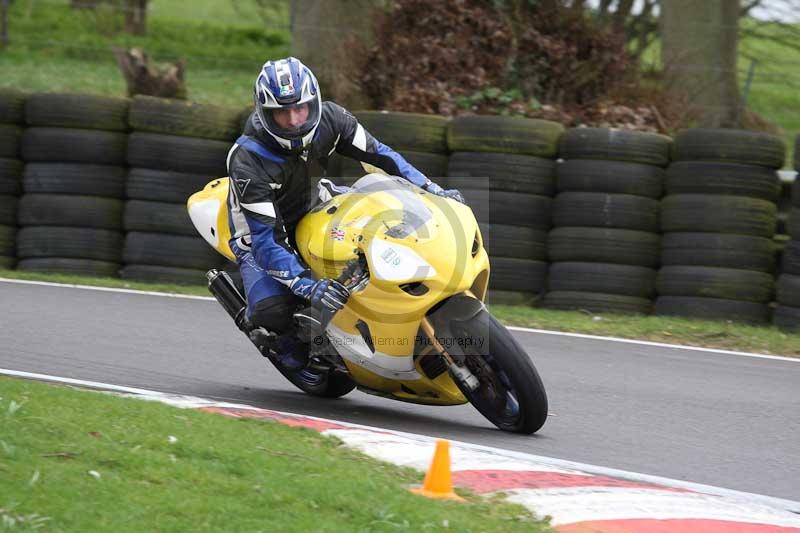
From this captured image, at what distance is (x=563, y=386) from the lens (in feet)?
24.2

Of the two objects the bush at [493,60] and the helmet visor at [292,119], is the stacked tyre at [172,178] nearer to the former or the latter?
the bush at [493,60]

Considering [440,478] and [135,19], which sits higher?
[135,19]

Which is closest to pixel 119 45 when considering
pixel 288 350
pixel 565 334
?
pixel 565 334

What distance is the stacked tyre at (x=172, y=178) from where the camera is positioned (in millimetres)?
10875

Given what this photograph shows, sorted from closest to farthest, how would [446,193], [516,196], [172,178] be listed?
[446,193]
[516,196]
[172,178]

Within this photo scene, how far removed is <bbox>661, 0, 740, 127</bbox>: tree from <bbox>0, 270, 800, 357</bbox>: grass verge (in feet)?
13.8

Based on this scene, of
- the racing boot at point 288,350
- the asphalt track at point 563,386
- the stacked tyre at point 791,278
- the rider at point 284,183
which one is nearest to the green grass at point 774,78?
the stacked tyre at point 791,278

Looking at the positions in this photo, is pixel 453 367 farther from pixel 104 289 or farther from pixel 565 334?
pixel 104 289

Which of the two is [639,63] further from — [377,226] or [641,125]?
[377,226]

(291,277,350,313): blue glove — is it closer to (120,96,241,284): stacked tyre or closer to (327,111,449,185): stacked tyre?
(327,111,449,185): stacked tyre

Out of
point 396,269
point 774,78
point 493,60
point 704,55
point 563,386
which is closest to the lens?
point 396,269

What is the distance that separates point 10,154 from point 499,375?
7.08 m

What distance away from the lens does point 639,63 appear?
13141 mm

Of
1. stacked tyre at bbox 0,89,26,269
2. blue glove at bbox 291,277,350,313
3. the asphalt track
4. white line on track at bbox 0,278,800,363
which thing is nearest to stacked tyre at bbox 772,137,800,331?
white line on track at bbox 0,278,800,363
